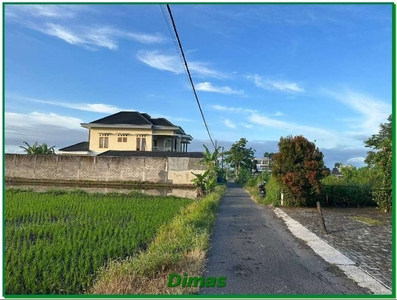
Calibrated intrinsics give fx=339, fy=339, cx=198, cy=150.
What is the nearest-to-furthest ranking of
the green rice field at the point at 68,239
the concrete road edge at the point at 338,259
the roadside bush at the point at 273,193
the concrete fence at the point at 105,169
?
the green rice field at the point at 68,239
the concrete road edge at the point at 338,259
the roadside bush at the point at 273,193
the concrete fence at the point at 105,169

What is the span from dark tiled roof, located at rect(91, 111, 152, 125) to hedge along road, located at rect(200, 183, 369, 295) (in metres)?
22.9

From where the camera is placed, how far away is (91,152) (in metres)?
29.6

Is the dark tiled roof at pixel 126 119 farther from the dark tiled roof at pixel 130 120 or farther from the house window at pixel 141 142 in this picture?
the house window at pixel 141 142

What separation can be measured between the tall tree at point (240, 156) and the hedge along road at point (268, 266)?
3206 centimetres

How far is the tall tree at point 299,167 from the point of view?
12.0 metres

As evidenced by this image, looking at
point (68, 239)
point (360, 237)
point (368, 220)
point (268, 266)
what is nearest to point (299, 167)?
point (368, 220)

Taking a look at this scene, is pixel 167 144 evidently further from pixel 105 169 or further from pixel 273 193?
pixel 273 193

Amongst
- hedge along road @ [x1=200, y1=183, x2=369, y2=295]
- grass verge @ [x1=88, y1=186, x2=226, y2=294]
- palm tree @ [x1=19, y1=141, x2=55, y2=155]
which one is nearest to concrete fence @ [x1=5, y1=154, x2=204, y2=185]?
palm tree @ [x1=19, y1=141, x2=55, y2=155]

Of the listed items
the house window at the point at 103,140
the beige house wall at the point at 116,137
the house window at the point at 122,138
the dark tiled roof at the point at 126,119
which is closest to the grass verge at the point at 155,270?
the beige house wall at the point at 116,137

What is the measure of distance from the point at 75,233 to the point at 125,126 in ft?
75.5

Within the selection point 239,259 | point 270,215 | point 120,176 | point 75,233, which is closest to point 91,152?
point 120,176

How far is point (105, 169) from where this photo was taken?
78.9 feet

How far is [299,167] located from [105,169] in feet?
51.6

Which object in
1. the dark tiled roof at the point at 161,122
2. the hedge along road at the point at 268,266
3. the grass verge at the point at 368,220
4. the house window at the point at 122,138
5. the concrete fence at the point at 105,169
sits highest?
the dark tiled roof at the point at 161,122
